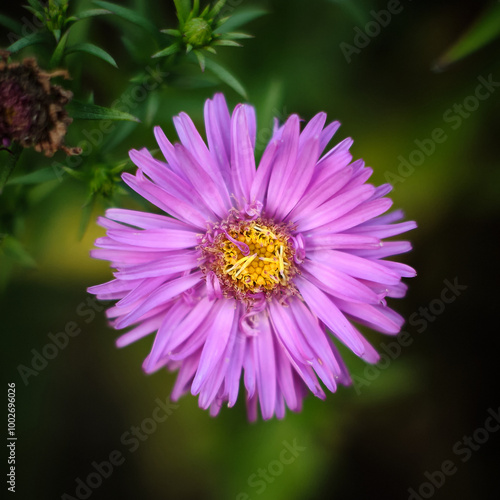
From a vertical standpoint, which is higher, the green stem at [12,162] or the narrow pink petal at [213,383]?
the green stem at [12,162]

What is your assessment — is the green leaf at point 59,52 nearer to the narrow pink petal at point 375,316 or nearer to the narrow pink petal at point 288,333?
the narrow pink petal at point 288,333

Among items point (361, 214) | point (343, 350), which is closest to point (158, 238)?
point (361, 214)

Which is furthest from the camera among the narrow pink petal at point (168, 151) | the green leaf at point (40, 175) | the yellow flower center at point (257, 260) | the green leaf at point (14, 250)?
the green leaf at point (14, 250)

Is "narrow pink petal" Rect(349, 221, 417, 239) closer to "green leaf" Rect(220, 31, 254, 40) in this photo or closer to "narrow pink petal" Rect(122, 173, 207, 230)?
"narrow pink petal" Rect(122, 173, 207, 230)

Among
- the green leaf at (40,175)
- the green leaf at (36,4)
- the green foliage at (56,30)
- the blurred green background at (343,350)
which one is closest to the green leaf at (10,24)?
the green foliage at (56,30)

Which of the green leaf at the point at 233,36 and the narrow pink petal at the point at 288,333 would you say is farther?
the narrow pink petal at the point at 288,333

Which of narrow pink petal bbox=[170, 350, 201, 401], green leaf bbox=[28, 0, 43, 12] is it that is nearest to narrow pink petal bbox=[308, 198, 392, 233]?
narrow pink petal bbox=[170, 350, 201, 401]

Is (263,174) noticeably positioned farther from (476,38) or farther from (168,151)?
(476,38)
